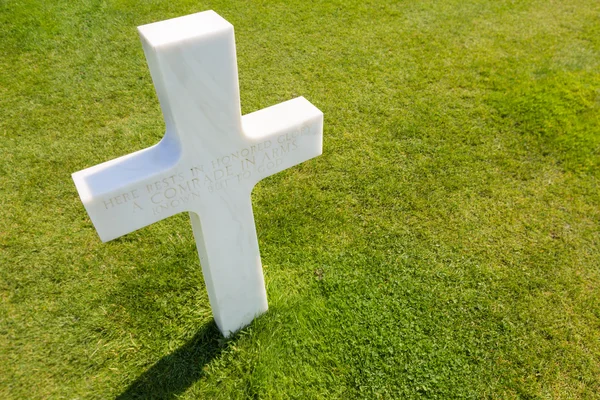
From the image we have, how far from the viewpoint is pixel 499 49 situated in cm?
585

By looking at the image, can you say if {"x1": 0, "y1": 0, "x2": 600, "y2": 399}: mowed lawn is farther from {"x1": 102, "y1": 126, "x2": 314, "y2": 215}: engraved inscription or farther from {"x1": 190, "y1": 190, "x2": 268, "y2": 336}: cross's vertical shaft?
{"x1": 102, "y1": 126, "x2": 314, "y2": 215}: engraved inscription

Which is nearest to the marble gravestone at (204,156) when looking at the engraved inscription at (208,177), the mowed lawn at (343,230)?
the engraved inscription at (208,177)

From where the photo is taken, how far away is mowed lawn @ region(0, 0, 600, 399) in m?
2.84

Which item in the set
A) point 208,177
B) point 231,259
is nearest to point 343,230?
point 231,259

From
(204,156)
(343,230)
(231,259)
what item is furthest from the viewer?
(343,230)

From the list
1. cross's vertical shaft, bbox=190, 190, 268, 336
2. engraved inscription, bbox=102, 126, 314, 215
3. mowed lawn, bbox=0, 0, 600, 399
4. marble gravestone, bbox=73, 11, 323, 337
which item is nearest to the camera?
marble gravestone, bbox=73, 11, 323, 337

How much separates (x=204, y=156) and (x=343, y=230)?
6.18 feet

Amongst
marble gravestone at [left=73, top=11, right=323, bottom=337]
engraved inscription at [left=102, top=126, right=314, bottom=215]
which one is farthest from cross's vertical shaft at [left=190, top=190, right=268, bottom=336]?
engraved inscription at [left=102, top=126, right=314, bottom=215]

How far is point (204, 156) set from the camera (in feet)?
6.73

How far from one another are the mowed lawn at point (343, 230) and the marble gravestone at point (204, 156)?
2.50 feet

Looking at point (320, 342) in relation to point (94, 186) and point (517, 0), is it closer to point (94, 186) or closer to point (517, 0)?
point (94, 186)

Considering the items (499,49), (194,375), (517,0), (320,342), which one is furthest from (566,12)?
(194,375)

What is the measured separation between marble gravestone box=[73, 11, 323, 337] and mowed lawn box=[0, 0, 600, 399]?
2.50 ft

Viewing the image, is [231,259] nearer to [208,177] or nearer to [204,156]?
[208,177]
